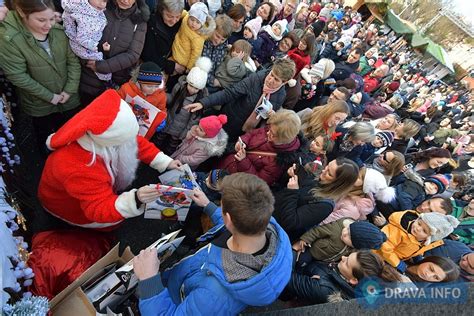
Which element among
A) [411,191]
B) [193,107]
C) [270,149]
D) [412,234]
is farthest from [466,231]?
[193,107]

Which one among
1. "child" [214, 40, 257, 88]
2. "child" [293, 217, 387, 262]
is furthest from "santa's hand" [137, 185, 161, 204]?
"child" [214, 40, 257, 88]

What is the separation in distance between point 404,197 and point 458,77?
105ft

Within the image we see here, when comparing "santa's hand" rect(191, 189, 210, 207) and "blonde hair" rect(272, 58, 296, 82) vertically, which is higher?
"blonde hair" rect(272, 58, 296, 82)

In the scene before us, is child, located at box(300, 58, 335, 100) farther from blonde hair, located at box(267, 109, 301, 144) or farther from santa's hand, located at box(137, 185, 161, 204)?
santa's hand, located at box(137, 185, 161, 204)

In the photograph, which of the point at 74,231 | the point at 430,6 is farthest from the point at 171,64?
the point at 430,6

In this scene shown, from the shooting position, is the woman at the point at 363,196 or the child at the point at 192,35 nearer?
the woman at the point at 363,196

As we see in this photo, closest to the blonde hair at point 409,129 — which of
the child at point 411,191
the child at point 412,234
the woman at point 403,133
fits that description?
the woman at point 403,133

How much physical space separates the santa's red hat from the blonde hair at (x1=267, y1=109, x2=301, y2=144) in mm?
1542

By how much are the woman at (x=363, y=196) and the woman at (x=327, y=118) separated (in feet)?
2.46

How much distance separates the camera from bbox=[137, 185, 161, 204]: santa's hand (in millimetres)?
2084

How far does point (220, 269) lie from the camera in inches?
63.2

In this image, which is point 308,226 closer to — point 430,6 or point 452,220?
point 452,220

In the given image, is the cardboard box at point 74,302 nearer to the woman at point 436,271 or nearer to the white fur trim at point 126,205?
the white fur trim at point 126,205

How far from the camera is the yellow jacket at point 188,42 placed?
3641 millimetres
